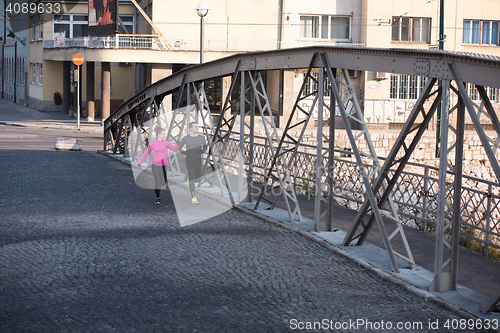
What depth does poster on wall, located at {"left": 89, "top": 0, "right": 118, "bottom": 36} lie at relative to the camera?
3747 centimetres

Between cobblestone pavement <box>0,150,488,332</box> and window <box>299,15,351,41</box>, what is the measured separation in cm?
2744

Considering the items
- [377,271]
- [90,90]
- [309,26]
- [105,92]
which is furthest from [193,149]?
[90,90]

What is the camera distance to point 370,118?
35.8 m

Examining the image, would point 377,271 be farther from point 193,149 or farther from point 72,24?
point 72,24

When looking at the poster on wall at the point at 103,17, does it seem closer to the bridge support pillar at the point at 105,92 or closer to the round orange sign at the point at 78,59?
the bridge support pillar at the point at 105,92

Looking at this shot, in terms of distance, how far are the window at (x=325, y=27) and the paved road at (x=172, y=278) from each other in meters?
27.5

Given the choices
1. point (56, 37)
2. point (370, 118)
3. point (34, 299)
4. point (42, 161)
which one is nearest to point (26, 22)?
point (56, 37)

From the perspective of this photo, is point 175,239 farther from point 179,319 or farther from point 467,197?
point 467,197

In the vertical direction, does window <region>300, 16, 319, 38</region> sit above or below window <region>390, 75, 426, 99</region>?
above

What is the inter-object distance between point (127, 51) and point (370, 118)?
15160mm

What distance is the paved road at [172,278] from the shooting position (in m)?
6.17

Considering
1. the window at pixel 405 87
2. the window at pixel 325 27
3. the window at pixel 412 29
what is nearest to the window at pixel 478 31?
the window at pixel 412 29

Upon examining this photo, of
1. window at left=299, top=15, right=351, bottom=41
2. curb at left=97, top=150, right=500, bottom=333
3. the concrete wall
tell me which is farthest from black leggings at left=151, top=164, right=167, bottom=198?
window at left=299, top=15, right=351, bottom=41

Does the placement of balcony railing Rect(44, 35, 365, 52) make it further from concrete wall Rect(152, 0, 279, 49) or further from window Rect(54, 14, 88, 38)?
window Rect(54, 14, 88, 38)
